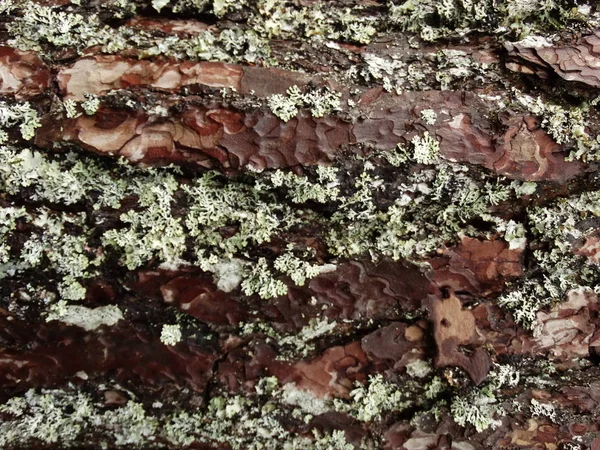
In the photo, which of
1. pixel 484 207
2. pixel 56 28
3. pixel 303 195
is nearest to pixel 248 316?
pixel 303 195

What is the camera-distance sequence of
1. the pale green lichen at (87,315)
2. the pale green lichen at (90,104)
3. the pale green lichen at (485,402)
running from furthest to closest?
the pale green lichen at (87,315), the pale green lichen at (485,402), the pale green lichen at (90,104)

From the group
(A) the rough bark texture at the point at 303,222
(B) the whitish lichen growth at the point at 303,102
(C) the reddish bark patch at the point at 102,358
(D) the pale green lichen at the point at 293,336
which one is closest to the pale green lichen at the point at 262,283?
(A) the rough bark texture at the point at 303,222

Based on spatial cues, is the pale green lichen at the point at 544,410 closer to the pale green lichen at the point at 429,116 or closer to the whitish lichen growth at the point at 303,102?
the pale green lichen at the point at 429,116

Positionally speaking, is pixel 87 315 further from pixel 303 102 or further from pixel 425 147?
pixel 425 147

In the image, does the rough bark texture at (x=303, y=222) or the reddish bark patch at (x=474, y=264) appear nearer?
the rough bark texture at (x=303, y=222)

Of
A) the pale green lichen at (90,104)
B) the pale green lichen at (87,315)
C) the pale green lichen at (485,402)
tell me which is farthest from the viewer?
the pale green lichen at (87,315)

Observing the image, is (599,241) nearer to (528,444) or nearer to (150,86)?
(528,444)

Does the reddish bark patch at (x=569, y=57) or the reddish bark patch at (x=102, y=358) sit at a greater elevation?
the reddish bark patch at (x=569, y=57)

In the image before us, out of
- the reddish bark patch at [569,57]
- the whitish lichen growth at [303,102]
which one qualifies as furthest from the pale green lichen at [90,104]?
the reddish bark patch at [569,57]

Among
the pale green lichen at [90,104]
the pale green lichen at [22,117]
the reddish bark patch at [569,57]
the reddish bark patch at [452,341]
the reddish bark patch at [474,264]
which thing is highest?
the reddish bark patch at [569,57]
